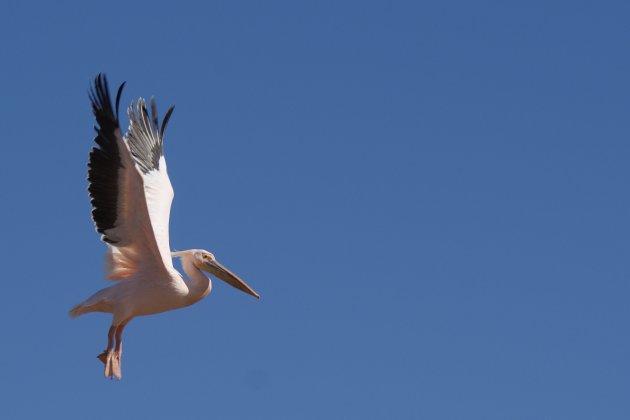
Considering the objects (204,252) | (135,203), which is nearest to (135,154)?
(204,252)

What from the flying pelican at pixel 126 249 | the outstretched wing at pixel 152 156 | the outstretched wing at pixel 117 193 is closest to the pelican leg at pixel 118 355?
the flying pelican at pixel 126 249

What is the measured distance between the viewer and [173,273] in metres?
20.3

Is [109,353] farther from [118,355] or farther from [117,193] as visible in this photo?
[117,193]

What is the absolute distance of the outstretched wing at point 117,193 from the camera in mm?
19109

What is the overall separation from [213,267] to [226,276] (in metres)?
0.34

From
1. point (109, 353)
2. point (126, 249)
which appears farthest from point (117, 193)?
point (109, 353)

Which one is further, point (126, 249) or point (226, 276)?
point (226, 276)

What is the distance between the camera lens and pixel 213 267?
2192 centimetres

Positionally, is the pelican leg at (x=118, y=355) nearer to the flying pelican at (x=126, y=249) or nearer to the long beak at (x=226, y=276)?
the flying pelican at (x=126, y=249)

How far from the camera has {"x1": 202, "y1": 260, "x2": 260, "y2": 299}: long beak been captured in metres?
21.9

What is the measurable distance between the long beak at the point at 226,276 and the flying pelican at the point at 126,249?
2cm

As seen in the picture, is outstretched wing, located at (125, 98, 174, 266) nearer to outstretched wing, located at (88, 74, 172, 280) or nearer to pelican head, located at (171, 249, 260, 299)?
pelican head, located at (171, 249, 260, 299)

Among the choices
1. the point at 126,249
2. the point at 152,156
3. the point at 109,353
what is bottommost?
the point at 109,353

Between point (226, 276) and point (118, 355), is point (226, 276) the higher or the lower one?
the higher one
